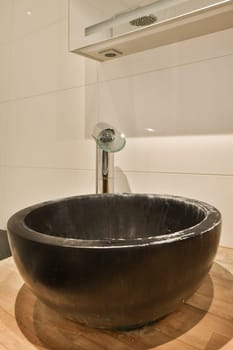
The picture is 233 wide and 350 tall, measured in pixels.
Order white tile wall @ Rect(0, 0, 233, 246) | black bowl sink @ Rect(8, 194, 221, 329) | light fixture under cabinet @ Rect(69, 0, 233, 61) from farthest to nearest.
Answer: white tile wall @ Rect(0, 0, 233, 246) → light fixture under cabinet @ Rect(69, 0, 233, 61) → black bowl sink @ Rect(8, 194, 221, 329)

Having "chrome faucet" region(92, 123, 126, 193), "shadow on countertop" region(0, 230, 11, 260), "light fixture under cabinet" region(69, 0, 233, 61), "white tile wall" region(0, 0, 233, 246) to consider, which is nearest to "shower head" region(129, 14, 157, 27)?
"light fixture under cabinet" region(69, 0, 233, 61)

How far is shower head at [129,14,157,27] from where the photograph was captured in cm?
64

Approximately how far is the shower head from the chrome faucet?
0.90 feet

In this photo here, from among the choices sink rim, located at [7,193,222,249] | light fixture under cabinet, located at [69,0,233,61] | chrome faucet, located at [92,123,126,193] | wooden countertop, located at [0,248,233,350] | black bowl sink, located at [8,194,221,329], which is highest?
light fixture under cabinet, located at [69,0,233,61]

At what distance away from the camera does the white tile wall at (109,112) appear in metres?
0.71

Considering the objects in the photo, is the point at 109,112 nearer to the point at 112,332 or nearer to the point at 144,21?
the point at 144,21

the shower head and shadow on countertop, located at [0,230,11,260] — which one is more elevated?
the shower head

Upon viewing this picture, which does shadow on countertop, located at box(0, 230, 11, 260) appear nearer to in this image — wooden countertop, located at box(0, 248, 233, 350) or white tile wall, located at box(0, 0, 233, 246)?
white tile wall, located at box(0, 0, 233, 246)

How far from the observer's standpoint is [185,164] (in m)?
0.76

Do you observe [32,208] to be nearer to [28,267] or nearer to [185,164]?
[28,267]

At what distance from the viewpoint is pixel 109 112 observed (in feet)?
2.94

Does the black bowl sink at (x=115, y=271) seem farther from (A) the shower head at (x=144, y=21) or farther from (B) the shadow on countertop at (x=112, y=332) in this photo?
(A) the shower head at (x=144, y=21)

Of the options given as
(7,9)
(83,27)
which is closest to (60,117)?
(83,27)

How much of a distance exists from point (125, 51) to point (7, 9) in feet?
2.57
